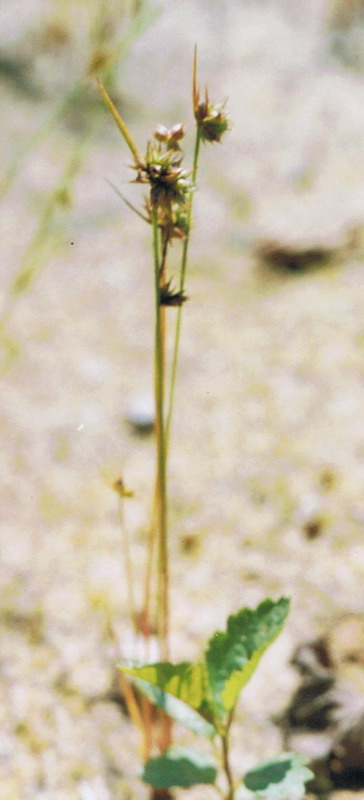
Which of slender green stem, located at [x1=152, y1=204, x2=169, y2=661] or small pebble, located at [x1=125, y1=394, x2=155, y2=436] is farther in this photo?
small pebble, located at [x1=125, y1=394, x2=155, y2=436]

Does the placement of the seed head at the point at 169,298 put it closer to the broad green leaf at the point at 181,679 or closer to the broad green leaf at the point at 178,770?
the broad green leaf at the point at 181,679

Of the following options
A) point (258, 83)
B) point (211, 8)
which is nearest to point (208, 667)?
point (258, 83)

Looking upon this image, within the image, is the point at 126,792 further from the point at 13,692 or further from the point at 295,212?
the point at 295,212

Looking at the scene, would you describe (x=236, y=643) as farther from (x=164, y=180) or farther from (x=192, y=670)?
(x=164, y=180)

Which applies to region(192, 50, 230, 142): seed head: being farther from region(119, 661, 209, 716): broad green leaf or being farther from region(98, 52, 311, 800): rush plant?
region(119, 661, 209, 716): broad green leaf

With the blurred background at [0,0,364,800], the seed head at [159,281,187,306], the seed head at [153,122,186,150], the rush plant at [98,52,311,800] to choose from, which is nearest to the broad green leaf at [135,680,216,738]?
the rush plant at [98,52,311,800]
